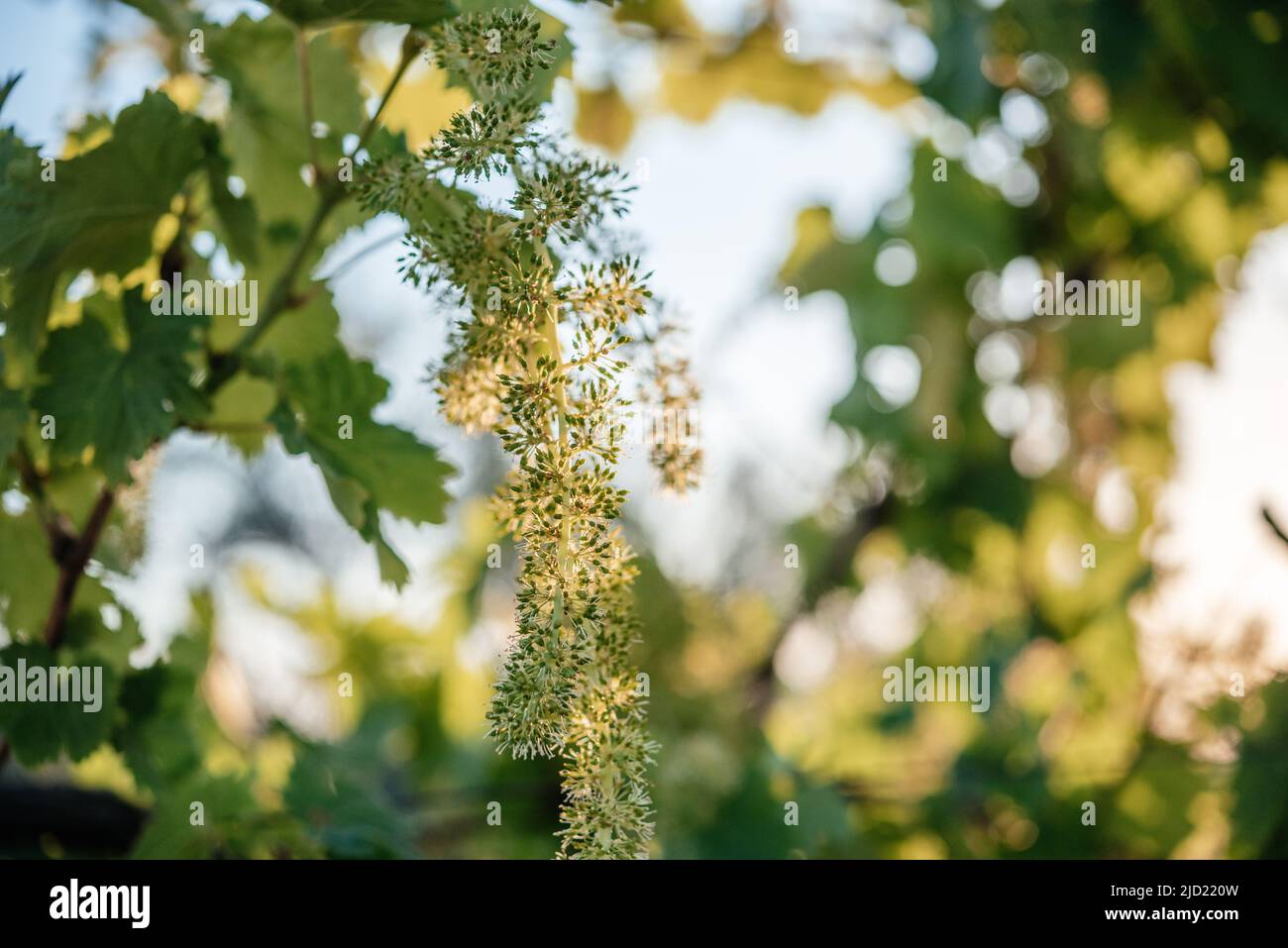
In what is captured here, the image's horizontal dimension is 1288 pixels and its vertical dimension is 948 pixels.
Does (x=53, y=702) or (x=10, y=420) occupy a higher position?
(x=10, y=420)

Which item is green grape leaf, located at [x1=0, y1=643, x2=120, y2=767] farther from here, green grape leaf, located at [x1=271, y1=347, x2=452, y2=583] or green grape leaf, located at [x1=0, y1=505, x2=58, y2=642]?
green grape leaf, located at [x1=271, y1=347, x2=452, y2=583]

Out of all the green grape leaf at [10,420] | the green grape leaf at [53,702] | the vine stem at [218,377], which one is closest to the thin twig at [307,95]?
the vine stem at [218,377]

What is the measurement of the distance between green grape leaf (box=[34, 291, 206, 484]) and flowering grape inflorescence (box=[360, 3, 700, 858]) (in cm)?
20

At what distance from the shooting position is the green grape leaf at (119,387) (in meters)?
0.65

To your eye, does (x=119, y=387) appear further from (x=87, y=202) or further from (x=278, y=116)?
(x=278, y=116)

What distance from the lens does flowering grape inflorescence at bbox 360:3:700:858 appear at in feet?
1.70

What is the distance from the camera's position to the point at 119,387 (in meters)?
0.66

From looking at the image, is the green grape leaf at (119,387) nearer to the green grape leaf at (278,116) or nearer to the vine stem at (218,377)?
the vine stem at (218,377)

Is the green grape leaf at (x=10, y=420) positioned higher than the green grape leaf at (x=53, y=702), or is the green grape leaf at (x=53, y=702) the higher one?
the green grape leaf at (x=10, y=420)

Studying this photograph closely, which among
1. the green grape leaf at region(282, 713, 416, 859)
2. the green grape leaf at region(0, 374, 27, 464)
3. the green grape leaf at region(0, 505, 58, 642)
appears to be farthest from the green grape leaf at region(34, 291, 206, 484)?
the green grape leaf at region(282, 713, 416, 859)

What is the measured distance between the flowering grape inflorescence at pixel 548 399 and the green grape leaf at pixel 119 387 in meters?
0.20

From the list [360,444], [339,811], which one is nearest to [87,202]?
[360,444]

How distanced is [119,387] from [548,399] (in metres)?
0.31
